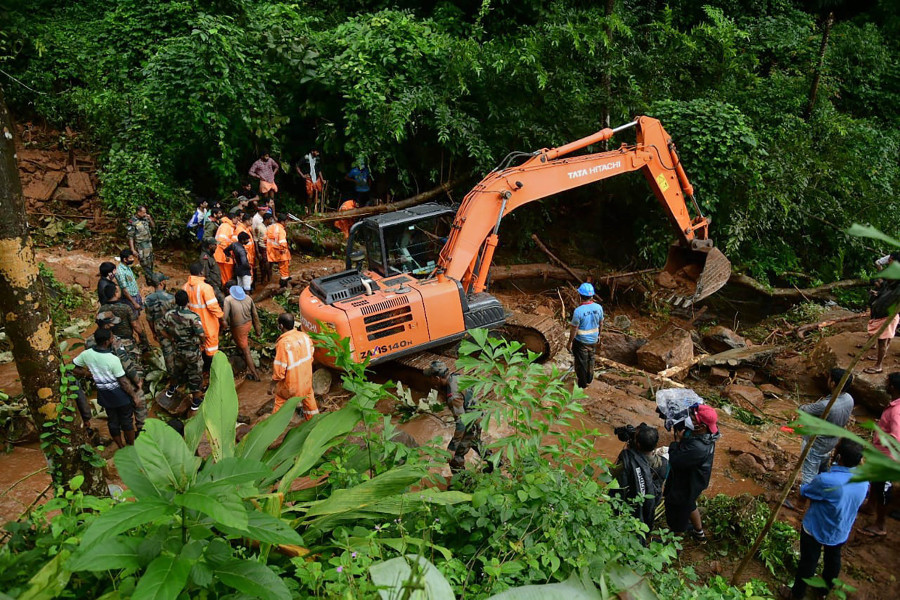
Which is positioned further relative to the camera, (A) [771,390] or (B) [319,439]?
(A) [771,390]

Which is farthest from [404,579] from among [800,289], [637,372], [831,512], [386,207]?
[800,289]

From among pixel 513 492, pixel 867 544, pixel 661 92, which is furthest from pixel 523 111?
pixel 513 492

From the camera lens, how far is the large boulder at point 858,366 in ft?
25.5

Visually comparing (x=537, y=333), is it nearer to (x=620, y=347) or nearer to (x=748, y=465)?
(x=620, y=347)

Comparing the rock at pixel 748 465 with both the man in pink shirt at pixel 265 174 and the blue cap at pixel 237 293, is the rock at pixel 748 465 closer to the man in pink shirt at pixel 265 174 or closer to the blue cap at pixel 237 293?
the blue cap at pixel 237 293

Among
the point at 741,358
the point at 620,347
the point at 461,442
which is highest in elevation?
the point at 461,442

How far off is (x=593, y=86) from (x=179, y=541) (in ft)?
37.3

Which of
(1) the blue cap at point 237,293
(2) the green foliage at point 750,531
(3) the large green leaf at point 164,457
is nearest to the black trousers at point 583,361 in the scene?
(2) the green foliage at point 750,531

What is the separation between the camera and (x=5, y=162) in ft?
10.0

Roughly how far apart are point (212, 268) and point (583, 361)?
5.27 metres

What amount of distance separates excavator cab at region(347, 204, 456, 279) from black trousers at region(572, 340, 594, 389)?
2.04 metres

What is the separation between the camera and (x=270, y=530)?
2174 mm

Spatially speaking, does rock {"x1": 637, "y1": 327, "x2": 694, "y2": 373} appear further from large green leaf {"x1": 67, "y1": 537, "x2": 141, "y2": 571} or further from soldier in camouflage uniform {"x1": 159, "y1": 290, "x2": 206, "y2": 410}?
large green leaf {"x1": 67, "y1": 537, "x2": 141, "y2": 571}

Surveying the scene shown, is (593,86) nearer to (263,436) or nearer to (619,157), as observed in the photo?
(619,157)
